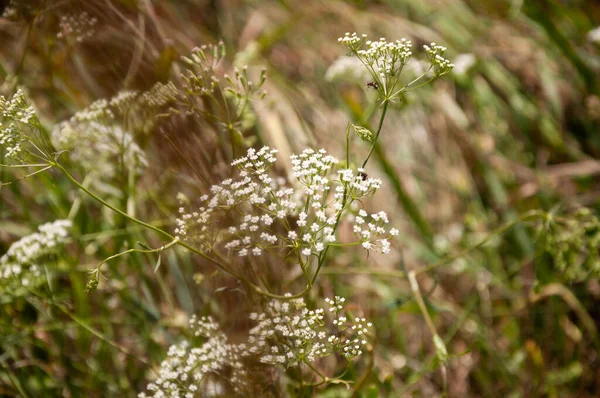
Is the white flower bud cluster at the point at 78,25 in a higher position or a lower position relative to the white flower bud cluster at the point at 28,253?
higher

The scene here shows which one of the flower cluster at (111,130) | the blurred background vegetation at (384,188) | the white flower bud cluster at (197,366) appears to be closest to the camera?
the white flower bud cluster at (197,366)

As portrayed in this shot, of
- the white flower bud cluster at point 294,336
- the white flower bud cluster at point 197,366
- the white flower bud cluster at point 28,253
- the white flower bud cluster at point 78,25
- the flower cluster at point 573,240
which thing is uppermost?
the white flower bud cluster at point 78,25

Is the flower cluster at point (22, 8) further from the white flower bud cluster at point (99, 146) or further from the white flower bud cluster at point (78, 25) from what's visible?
the white flower bud cluster at point (99, 146)

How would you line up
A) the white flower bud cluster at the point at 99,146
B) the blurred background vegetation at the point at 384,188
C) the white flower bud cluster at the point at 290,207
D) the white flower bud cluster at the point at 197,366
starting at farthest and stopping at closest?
the blurred background vegetation at the point at 384,188
the white flower bud cluster at the point at 99,146
the white flower bud cluster at the point at 197,366
the white flower bud cluster at the point at 290,207

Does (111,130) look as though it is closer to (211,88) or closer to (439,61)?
(211,88)

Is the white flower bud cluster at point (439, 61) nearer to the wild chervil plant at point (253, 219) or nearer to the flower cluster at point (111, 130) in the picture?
the wild chervil plant at point (253, 219)

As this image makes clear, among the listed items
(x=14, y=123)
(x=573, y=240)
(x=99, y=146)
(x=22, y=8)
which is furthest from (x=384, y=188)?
(x=14, y=123)

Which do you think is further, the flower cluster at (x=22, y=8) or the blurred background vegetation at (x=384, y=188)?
the blurred background vegetation at (x=384, y=188)

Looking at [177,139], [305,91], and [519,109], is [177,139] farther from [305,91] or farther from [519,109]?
[519,109]

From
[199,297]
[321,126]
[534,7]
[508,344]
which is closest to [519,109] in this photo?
[534,7]

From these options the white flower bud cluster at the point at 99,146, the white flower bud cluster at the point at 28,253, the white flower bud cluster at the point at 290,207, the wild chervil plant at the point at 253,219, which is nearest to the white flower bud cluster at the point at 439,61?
the wild chervil plant at the point at 253,219
